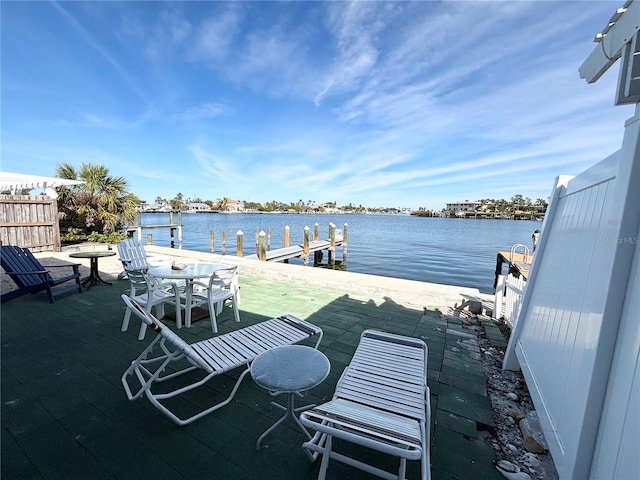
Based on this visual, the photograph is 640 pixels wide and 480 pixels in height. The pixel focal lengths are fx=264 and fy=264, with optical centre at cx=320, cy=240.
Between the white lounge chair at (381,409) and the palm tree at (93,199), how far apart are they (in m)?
14.1

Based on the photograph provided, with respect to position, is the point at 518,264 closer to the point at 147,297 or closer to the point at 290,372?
the point at 290,372

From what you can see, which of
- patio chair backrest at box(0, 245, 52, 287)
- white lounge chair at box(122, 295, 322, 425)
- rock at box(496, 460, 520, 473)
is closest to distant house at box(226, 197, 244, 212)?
patio chair backrest at box(0, 245, 52, 287)

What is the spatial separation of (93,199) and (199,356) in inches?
541

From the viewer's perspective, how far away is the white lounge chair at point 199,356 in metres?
1.89

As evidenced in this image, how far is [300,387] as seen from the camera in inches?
62.7

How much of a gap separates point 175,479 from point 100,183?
47.8 feet

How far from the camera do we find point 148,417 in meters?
1.89

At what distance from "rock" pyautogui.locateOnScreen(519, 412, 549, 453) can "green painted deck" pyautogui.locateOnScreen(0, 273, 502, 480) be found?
8.6 inches

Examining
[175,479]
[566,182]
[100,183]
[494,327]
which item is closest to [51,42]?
[100,183]

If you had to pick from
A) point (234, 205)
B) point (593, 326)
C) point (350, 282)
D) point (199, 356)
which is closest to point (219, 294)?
point (199, 356)

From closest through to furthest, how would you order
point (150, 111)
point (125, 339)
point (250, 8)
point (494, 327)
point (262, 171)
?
point (125, 339) < point (494, 327) < point (250, 8) < point (150, 111) < point (262, 171)

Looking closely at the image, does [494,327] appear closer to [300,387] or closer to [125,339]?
[300,387]

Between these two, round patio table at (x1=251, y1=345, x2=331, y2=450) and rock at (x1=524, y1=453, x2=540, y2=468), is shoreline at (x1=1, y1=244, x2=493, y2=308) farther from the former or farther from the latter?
rock at (x1=524, y1=453, x2=540, y2=468)

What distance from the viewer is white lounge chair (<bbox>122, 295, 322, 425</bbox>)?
1.89 metres
